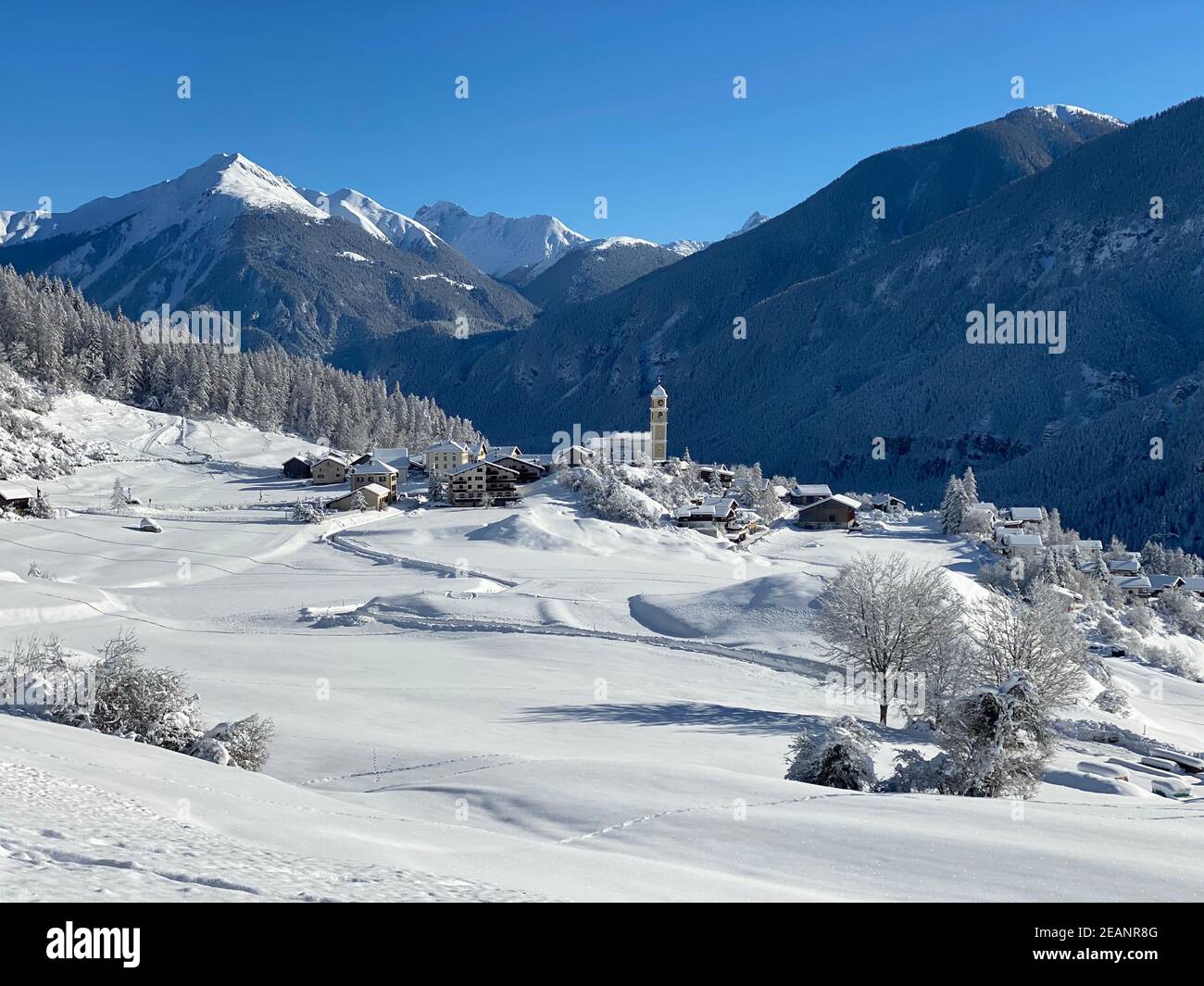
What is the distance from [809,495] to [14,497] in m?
83.2

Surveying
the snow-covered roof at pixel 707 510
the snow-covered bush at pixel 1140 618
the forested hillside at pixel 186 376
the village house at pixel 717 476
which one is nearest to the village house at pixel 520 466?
the snow-covered roof at pixel 707 510

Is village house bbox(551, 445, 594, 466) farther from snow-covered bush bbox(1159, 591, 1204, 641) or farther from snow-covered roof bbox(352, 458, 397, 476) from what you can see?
snow-covered bush bbox(1159, 591, 1204, 641)

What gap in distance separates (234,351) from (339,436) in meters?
20.4

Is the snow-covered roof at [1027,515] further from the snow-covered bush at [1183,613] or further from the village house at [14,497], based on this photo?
the village house at [14,497]

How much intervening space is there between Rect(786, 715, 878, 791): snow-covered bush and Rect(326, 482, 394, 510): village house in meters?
69.1

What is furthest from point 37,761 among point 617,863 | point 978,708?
point 978,708

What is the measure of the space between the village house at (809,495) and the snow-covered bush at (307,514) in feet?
193

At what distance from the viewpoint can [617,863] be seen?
44.8 feet

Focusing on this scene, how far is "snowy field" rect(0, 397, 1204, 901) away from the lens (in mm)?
12469

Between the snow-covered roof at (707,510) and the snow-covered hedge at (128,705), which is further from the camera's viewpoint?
the snow-covered roof at (707,510)

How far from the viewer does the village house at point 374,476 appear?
9181 centimetres

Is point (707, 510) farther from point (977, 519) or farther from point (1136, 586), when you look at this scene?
point (1136, 586)

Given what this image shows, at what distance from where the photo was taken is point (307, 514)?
251ft

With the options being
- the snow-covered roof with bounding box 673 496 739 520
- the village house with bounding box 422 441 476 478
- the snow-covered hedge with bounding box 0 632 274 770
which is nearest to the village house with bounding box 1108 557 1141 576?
the snow-covered roof with bounding box 673 496 739 520
